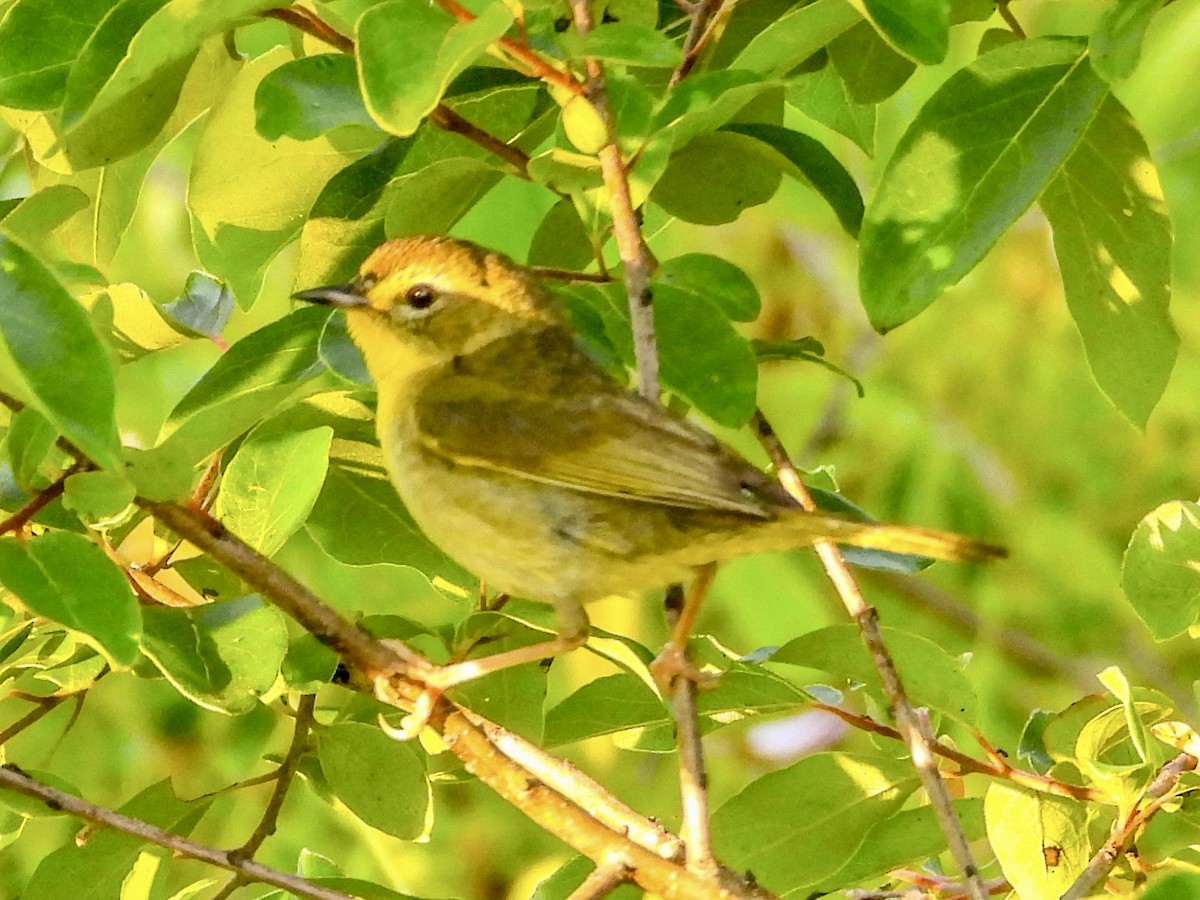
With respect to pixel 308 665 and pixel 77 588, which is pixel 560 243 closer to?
pixel 308 665

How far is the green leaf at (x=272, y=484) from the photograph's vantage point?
2426mm

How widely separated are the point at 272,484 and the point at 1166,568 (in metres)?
1.31

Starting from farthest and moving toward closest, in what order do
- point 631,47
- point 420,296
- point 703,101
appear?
1. point 420,296
2. point 703,101
3. point 631,47

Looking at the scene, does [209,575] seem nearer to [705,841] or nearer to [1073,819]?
[705,841]

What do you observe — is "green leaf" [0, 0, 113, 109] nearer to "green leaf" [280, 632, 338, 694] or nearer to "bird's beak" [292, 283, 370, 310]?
"bird's beak" [292, 283, 370, 310]

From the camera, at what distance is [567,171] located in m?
2.39

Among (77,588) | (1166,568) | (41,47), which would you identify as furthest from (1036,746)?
(41,47)

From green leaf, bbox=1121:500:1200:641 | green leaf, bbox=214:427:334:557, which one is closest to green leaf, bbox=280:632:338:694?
green leaf, bbox=214:427:334:557

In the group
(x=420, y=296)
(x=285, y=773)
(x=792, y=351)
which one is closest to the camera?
(x=285, y=773)

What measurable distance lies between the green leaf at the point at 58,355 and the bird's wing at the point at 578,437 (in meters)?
1.14

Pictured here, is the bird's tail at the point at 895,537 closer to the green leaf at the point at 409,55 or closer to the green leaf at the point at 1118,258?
the green leaf at the point at 1118,258

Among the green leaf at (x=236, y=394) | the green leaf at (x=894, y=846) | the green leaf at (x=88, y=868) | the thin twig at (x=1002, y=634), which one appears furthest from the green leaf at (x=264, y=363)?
the thin twig at (x=1002, y=634)

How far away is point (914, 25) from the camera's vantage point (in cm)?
204

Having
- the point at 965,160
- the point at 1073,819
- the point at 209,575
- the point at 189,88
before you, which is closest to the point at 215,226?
the point at 189,88
